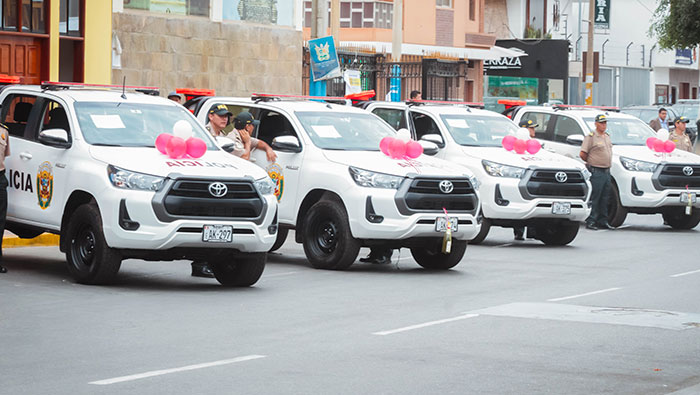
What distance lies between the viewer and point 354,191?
1518 cm

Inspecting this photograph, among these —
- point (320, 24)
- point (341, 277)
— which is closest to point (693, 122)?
point (320, 24)

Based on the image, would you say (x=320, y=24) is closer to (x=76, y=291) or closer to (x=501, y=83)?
(x=76, y=291)

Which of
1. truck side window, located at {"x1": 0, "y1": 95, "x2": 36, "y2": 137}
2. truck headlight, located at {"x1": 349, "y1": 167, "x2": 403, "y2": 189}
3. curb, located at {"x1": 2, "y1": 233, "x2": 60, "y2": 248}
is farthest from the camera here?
curb, located at {"x1": 2, "y1": 233, "x2": 60, "y2": 248}

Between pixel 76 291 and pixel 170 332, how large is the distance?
2755 mm

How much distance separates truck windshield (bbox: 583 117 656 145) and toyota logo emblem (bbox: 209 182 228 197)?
11.2 metres

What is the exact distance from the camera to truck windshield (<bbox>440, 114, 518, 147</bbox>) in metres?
19.8

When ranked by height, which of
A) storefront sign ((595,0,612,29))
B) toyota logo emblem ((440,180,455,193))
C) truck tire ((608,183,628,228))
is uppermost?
storefront sign ((595,0,612,29))

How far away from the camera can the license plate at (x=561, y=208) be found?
1881cm

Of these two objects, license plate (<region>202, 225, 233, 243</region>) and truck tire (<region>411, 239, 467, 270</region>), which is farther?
truck tire (<region>411, 239, 467, 270</region>)

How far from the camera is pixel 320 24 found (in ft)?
81.1

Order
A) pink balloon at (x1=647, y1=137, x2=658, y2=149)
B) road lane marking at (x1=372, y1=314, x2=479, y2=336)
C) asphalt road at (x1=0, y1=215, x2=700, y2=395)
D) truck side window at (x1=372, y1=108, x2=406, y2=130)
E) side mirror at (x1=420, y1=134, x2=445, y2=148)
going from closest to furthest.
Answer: asphalt road at (x1=0, y1=215, x2=700, y2=395)
road lane marking at (x1=372, y1=314, x2=479, y2=336)
side mirror at (x1=420, y1=134, x2=445, y2=148)
truck side window at (x1=372, y1=108, x2=406, y2=130)
pink balloon at (x1=647, y1=137, x2=658, y2=149)

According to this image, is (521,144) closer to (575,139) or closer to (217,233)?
(575,139)

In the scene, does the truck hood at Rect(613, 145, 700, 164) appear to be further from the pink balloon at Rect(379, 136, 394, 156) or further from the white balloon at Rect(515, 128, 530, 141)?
the pink balloon at Rect(379, 136, 394, 156)

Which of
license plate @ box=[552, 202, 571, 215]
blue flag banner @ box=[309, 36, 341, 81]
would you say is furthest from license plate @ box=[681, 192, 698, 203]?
blue flag banner @ box=[309, 36, 341, 81]
